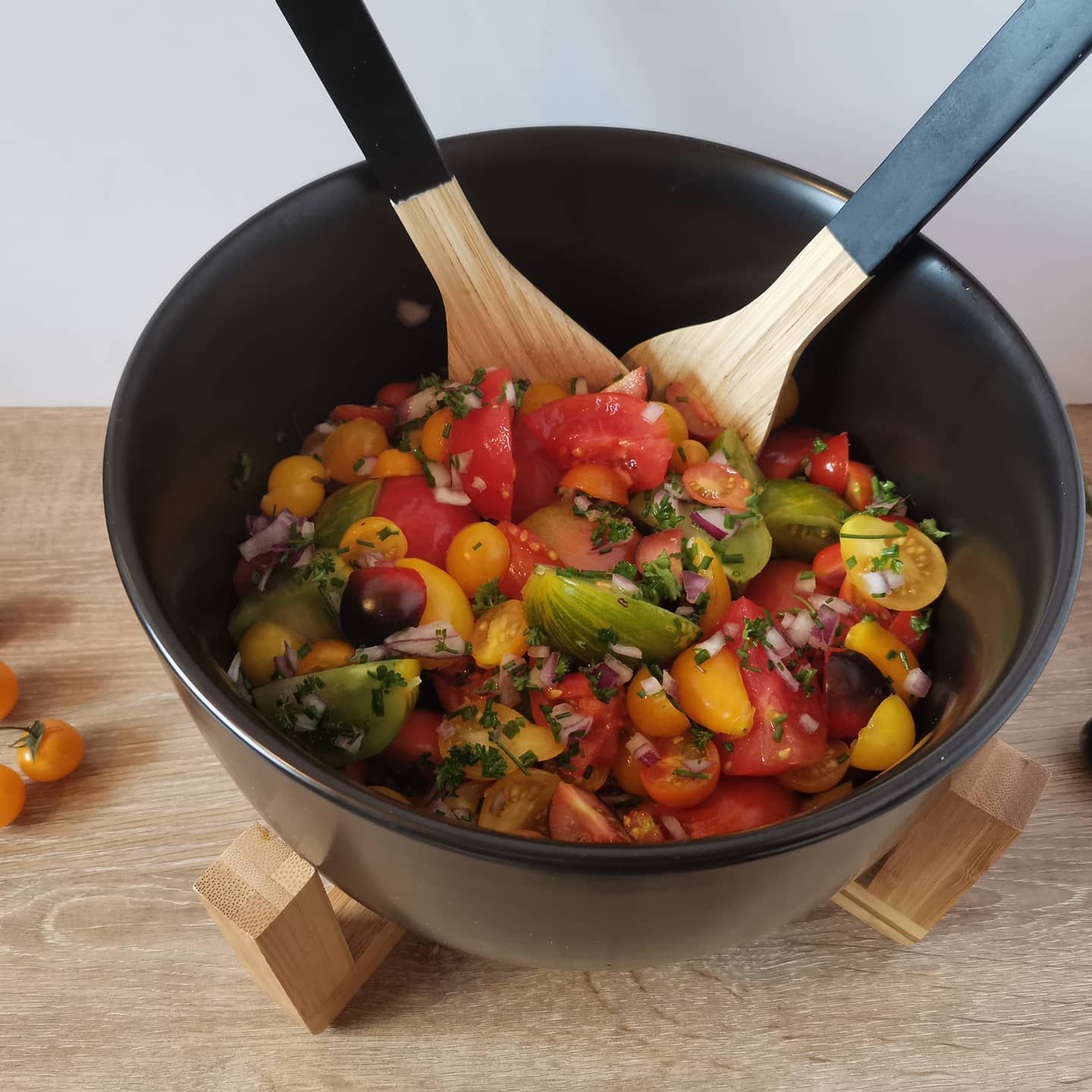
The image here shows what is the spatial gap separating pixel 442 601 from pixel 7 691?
0.55 meters

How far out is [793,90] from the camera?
4.03 feet

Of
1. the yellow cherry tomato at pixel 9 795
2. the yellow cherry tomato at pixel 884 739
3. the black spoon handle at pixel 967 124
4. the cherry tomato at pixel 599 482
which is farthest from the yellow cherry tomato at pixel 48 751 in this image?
the black spoon handle at pixel 967 124

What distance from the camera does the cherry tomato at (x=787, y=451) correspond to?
3.84 ft

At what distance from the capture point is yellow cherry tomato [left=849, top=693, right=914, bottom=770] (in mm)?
898

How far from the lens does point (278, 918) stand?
0.84 metres

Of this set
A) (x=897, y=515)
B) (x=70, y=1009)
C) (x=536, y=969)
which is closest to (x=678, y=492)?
(x=897, y=515)

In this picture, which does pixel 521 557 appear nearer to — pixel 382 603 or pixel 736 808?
pixel 382 603

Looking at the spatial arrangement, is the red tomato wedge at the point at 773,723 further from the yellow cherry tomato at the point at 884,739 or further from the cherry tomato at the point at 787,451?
the cherry tomato at the point at 787,451

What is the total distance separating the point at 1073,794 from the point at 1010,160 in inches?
30.0

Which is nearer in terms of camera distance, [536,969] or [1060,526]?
[1060,526]

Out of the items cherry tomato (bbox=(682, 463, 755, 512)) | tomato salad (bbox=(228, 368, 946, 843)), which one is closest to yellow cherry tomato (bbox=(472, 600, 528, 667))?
tomato salad (bbox=(228, 368, 946, 843))

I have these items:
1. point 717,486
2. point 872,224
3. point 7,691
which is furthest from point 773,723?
point 7,691

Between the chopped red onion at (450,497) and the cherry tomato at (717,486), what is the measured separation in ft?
0.74

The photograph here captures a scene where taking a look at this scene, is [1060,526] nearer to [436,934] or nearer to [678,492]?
[678,492]
